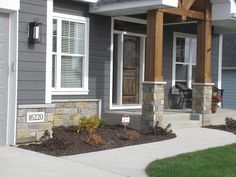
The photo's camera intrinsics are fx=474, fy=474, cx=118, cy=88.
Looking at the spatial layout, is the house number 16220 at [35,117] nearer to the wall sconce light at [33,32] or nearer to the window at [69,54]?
the wall sconce light at [33,32]

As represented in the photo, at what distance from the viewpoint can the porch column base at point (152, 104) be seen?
1180 centimetres

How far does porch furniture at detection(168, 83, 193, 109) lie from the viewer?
1596 cm

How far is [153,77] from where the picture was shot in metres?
11.8

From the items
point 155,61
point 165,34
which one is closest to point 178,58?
point 165,34

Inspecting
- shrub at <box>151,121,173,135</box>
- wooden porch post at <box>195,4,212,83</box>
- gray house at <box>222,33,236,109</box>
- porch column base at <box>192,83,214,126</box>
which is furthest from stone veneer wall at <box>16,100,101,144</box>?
gray house at <box>222,33,236,109</box>

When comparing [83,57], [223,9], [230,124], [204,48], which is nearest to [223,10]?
[223,9]

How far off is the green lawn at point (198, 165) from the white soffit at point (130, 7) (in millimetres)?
3834

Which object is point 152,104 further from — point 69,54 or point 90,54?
point 69,54

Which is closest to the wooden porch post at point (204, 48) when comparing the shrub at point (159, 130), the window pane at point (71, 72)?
the shrub at point (159, 130)

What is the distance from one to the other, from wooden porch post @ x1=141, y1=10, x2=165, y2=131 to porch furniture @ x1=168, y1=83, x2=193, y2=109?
406cm

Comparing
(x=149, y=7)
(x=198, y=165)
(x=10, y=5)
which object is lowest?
(x=198, y=165)

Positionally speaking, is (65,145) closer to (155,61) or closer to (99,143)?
(99,143)

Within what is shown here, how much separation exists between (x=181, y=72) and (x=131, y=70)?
8.37ft

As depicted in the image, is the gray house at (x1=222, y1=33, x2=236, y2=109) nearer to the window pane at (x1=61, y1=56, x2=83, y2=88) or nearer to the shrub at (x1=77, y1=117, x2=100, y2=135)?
the window pane at (x1=61, y1=56, x2=83, y2=88)
